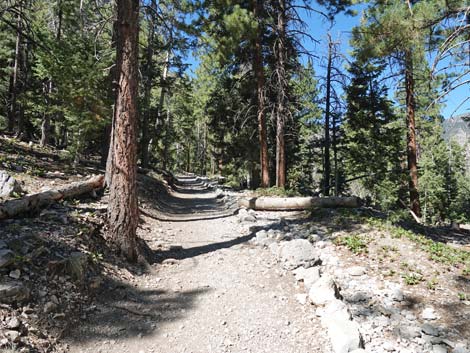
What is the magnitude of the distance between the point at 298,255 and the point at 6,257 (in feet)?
14.6

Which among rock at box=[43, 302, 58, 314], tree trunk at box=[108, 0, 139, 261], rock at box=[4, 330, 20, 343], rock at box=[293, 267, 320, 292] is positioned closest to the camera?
rock at box=[4, 330, 20, 343]

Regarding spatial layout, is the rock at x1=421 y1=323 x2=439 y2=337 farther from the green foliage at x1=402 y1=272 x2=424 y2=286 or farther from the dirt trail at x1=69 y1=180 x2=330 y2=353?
the dirt trail at x1=69 y1=180 x2=330 y2=353

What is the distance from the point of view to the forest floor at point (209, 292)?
3.35 meters

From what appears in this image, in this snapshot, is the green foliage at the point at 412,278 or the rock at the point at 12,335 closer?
the rock at the point at 12,335

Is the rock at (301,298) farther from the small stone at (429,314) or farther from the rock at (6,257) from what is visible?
the rock at (6,257)

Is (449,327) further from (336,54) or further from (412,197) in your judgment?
(336,54)

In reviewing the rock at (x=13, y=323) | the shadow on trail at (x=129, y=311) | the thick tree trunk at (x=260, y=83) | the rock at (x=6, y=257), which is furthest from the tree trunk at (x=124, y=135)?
the thick tree trunk at (x=260, y=83)

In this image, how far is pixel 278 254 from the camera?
612cm

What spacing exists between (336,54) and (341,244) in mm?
10222

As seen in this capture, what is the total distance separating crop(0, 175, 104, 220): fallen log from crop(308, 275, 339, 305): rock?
475cm

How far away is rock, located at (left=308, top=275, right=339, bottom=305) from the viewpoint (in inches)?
164

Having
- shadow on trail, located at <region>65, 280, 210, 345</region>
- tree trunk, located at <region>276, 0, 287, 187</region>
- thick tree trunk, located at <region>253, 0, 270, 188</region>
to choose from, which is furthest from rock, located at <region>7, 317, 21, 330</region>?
tree trunk, located at <region>276, 0, 287, 187</region>

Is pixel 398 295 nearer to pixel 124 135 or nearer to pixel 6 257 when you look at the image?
pixel 124 135

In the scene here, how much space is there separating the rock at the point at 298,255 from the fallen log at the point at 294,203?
3.87 meters
